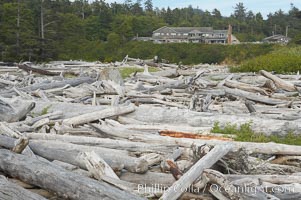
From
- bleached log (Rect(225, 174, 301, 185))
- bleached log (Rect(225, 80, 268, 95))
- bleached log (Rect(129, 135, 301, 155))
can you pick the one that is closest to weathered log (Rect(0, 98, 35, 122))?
bleached log (Rect(129, 135, 301, 155))

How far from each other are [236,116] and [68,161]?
3224 millimetres

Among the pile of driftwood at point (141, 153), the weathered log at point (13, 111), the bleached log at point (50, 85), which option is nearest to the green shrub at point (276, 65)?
the bleached log at point (50, 85)

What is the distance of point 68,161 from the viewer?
6.09 meters

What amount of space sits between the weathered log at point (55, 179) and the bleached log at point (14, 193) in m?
0.27

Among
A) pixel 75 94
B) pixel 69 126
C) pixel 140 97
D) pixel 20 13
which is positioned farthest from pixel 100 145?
pixel 20 13

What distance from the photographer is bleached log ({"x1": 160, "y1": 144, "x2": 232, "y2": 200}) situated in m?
4.92

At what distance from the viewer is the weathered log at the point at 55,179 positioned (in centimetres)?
484

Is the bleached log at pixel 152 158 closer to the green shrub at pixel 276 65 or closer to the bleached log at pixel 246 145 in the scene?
the bleached log at pixel 246 145

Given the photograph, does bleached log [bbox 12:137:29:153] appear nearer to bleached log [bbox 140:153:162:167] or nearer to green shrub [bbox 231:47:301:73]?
bleached log [bbox 140:153:162:167]

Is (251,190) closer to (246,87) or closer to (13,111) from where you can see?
(13,111)

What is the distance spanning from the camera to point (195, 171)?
5207mm

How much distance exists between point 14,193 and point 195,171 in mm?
2003

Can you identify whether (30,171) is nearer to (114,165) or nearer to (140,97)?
(114,165)

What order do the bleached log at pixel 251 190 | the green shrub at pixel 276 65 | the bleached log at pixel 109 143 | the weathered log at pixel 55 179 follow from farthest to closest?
the green shrub at pixel 276 65 < the bleached log at pixel 109 143 < the weathered log at pixel 55 179 < the bleached log at pixel 251 190
